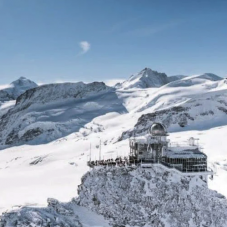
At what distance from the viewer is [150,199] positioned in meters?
61.3

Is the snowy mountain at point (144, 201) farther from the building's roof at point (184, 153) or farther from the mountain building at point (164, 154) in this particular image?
the building's roof at point (184, 153)

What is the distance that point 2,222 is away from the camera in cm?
5078

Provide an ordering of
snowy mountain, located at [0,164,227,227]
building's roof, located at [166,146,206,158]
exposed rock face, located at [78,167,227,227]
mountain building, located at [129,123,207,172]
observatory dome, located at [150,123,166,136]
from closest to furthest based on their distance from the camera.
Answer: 1. snowy mountain, located at [0,164,227,227]
2. exposed rock face, located at [78,167,227,227]
3. mountain building, located at [129,123,207,172]
4. building's roof, located at [166,146,206,158]
5. observatory dome, located at [150,123,166,136]

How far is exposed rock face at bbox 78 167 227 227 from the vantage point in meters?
60.4

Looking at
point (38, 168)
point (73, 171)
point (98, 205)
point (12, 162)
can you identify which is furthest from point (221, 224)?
point (12, 162)

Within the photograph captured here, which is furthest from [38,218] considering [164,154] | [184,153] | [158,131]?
[184,153]

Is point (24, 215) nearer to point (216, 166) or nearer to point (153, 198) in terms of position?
point (153, 198)

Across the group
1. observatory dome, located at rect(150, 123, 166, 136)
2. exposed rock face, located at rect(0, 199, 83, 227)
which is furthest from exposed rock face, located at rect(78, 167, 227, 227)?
observatory dome, located at rect(150, 123, 166, 136)

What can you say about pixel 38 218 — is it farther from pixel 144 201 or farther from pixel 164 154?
pixel 164 154

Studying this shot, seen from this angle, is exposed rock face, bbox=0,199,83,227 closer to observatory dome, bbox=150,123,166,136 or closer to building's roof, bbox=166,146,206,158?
building's roof, bbox=166,146,206,158

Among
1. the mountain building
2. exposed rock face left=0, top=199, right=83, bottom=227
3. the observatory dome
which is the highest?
the observatory dome

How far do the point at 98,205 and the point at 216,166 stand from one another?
53.8 m

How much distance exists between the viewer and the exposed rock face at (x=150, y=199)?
60375 mm

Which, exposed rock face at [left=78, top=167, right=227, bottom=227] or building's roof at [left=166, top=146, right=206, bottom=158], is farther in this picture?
building's roof at [left=166, top=146, right=206, bottom=158]
